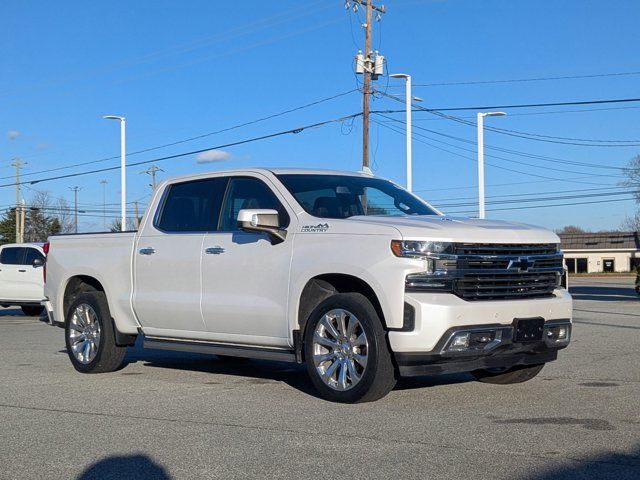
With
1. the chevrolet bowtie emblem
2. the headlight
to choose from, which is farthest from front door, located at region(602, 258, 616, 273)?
the headlight

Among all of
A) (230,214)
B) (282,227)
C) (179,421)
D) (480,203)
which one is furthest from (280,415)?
(480,203)

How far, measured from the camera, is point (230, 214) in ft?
28.5

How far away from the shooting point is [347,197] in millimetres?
8508

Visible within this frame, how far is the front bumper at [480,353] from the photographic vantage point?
684 centimetres

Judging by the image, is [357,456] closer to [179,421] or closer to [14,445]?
[179,421]

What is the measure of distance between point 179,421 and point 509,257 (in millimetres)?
2963

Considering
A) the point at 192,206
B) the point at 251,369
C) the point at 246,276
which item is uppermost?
the point at 192,206

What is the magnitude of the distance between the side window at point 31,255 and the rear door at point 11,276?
0.13 m

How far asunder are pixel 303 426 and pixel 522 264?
2370mm

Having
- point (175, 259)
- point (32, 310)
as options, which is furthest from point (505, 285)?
point (32, 310)

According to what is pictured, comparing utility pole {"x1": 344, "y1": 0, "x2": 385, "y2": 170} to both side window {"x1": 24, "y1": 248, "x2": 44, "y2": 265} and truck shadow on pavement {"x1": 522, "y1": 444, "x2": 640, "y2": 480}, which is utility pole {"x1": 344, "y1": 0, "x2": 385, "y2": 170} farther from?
truck shadow on pavement {"x1": 522, "y1": 444, "x2": 640, "y2": 480}

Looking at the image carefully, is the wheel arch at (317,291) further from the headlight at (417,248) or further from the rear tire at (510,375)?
the rear tire at (510,375)

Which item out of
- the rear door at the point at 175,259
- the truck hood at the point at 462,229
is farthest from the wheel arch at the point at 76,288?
the truck hood at the point at 462,229

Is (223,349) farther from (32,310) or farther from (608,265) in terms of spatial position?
(608,265)
